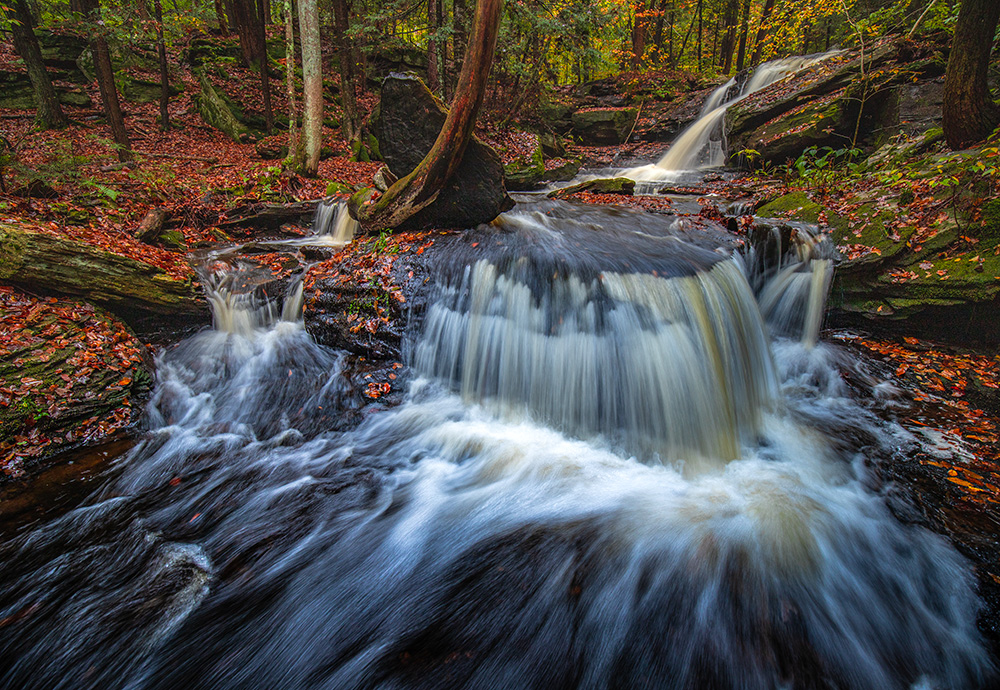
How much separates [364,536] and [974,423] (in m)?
5.69

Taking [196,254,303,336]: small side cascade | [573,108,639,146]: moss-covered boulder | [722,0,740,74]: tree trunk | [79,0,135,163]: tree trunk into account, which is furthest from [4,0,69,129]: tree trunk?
[722,0,740,74]: tree trunk

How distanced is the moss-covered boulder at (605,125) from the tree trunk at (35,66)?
16.0 m

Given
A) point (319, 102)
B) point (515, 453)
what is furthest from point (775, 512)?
point (319, 102)

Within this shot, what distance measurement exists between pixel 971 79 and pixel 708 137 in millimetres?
7916

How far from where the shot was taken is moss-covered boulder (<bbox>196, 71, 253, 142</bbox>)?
13281 millimetres

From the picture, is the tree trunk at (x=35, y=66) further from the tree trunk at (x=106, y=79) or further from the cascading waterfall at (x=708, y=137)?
the cascading waterfall at (x=708, y=137)

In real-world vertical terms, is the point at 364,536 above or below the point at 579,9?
below

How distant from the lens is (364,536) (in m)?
3.36

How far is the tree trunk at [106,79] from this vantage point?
27.7ft

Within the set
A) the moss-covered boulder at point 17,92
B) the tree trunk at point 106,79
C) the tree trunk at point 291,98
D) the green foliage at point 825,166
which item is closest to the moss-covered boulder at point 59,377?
the tree trunk at point 106,79

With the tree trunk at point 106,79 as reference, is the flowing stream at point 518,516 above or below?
below

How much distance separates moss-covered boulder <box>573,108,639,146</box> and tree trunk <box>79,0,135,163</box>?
14.5 metres

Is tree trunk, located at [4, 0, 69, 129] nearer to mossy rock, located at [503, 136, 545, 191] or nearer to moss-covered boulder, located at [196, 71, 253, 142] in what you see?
moss-covered boulder, located at [196, 71, 253, 142]

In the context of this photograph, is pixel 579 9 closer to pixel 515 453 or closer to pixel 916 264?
pixel 916 264
